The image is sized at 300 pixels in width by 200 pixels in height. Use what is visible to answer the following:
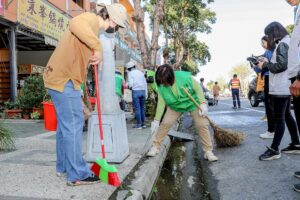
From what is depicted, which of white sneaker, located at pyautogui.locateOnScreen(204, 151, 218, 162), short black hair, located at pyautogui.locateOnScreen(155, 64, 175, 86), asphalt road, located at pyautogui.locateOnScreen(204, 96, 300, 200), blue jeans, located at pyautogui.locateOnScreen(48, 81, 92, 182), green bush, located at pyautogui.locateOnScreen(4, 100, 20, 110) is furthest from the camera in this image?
green bush, located at pyautogui.locateOnScreen(4, 100, 20, 110)

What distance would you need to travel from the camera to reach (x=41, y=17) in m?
12.7

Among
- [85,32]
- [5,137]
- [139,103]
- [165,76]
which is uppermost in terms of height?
[85,32]

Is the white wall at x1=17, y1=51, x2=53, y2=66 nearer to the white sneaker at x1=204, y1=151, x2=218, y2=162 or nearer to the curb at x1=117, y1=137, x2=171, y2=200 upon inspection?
the curb at x1=117, y1=137, x2=171, y2=200

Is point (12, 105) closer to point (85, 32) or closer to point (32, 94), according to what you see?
point (32, 94)

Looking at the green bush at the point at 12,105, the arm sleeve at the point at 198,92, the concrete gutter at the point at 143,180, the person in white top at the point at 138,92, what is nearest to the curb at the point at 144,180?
the concrete gutter at the point at 143,180

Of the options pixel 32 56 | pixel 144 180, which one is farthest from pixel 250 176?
pixel 32 56

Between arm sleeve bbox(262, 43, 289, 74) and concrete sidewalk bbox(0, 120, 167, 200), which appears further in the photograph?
arm sleeve bbox(262, 43, 289, 74)

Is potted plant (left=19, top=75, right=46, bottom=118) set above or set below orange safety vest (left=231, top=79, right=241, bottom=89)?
below

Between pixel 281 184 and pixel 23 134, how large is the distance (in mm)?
5418

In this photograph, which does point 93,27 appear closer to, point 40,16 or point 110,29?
point 110,29

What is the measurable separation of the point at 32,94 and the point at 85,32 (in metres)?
8.68

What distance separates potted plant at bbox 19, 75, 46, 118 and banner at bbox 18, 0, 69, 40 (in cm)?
199

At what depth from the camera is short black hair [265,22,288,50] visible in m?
4.59

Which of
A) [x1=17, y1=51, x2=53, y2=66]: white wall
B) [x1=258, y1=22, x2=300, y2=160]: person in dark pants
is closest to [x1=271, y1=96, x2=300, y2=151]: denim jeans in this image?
[x1=258, y1=22, x2=300, y2=160]: person in dark pants
